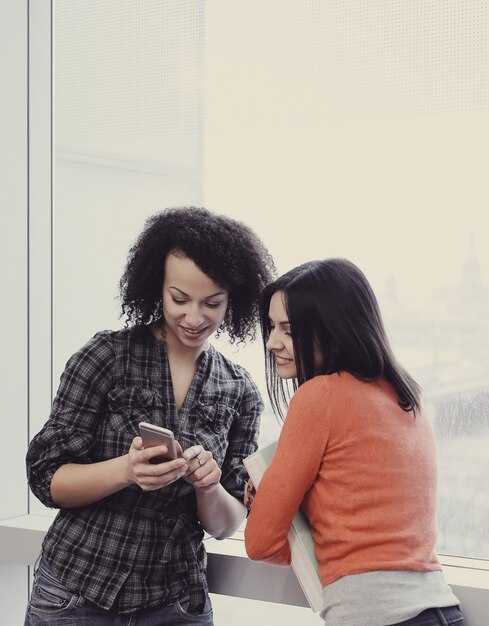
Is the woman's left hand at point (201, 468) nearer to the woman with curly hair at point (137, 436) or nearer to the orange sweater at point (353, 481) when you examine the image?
the woman with curly hair at point (137, 436)

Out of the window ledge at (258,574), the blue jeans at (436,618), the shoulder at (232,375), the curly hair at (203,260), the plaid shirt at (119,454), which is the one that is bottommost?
the window ledge at (258,574)

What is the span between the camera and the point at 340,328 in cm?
147

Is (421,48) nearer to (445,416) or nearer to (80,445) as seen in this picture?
(445,416)

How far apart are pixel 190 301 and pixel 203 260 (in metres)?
0.08

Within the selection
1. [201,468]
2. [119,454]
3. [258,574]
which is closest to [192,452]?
[201,468]

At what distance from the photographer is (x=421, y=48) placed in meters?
1.88

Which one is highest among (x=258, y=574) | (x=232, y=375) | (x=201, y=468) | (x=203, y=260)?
(x=203, y=260)

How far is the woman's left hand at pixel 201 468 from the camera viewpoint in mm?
1528

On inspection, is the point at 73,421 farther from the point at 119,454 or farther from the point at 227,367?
the point at 227,367

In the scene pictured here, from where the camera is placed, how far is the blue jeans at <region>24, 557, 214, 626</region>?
1.59m

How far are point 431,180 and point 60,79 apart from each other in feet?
3.87

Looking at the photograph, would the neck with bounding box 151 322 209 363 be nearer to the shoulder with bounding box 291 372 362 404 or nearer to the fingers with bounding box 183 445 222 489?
the fingers with bounding box 183 445 222 489

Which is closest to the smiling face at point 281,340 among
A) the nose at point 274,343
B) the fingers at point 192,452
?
the nose at point 274,343

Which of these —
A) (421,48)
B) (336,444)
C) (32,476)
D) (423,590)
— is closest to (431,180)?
(421,48)
